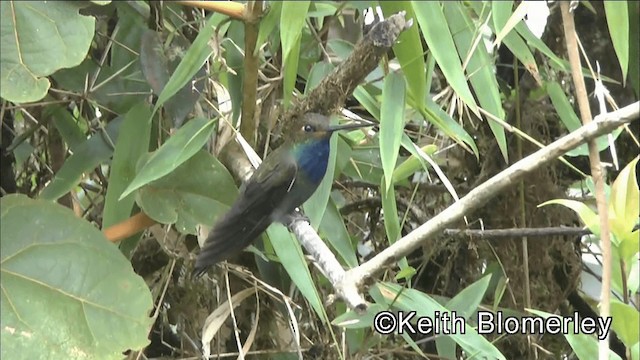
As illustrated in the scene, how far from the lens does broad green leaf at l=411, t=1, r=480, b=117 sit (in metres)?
1.00

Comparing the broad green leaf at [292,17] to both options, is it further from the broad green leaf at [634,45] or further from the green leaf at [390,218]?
the broad green leaf at [634,45]

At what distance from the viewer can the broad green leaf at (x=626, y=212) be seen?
2.98 ft

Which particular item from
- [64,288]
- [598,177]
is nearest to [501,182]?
[598,177]

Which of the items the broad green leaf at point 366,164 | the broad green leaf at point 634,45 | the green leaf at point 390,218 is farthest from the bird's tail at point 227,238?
the broad green leaf at point 634,45

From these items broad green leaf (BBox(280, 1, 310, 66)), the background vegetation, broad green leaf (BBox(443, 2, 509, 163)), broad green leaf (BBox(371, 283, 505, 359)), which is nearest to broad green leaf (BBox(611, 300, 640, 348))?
the background vegetation

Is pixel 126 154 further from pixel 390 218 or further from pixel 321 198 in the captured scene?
pixel 390 218

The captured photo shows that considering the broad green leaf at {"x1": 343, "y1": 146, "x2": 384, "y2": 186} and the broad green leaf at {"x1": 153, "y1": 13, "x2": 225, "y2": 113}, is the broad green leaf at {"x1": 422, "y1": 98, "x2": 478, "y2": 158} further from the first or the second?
the broad green leaf at {"x1": 153, "y1": 13, "x2": 225, "y2": 113}

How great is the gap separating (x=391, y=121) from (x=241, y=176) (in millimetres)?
332

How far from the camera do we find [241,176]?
132cm

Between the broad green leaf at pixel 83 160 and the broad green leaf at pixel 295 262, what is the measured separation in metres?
0.31

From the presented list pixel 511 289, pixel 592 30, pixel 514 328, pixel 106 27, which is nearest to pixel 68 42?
pixel 106 27

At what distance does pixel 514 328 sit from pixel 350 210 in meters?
0.40

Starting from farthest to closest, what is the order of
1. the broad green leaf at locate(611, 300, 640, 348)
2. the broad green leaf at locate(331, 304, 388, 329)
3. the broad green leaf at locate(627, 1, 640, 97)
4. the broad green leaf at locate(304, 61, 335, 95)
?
the broad green leaf at locate(627, 1, 640, 97), the broad green leaf at locate(304, 61, 335, 95), the broad green leaf at locate(331, 304, 388, 329), the broad green leaf at locate(611, 300, 640, 348)

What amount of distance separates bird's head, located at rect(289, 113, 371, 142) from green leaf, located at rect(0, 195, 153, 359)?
33 centimetres
